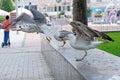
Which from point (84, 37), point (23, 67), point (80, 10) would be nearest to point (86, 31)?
point (84, 37)

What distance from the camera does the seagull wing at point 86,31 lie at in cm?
595

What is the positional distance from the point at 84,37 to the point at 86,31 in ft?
0.64

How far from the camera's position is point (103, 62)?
22.8ft

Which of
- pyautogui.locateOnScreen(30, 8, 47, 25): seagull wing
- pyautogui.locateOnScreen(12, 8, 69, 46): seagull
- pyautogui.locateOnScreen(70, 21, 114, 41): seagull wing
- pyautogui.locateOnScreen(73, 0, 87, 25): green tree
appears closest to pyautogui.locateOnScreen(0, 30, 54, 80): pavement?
pyautogui.locateOnScreen(73, 0, 87, 25): green tree

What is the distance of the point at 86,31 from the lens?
603 centimetres

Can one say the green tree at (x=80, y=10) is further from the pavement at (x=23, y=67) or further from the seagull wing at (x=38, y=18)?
the seagull wing at (x=38, y=18)

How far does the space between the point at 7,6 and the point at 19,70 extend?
66.6 m

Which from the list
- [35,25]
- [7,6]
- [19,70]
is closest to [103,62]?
[35,25]

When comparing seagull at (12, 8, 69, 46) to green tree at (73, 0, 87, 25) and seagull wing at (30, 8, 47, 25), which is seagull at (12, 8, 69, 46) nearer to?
seagull wing at (30, 8, 47, 25)

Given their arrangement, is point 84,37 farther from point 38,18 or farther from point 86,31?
point 38,18

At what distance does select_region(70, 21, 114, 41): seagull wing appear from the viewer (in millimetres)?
5953

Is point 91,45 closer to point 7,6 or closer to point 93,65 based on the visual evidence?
point 93,65

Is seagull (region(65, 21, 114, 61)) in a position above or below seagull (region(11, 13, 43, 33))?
below

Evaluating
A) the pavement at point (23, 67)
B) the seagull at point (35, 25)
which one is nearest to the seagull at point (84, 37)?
the seagull at point (35, 25)
